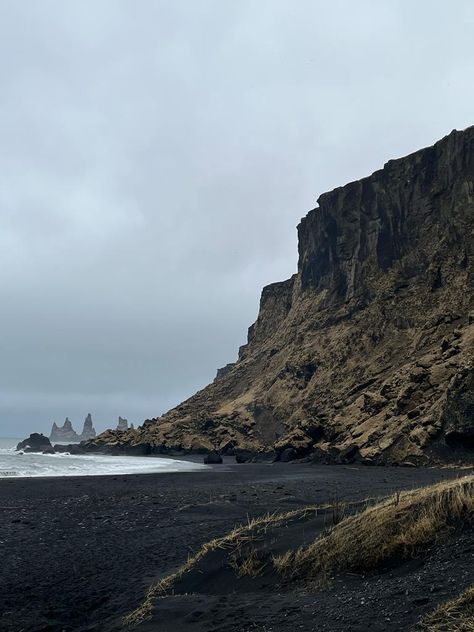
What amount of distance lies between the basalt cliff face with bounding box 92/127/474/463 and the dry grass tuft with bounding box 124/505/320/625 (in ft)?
79.4

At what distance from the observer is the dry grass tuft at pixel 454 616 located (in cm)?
438

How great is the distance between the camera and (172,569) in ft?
31.7

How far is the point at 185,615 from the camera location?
6.71 m

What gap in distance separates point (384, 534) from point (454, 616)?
2550 mm

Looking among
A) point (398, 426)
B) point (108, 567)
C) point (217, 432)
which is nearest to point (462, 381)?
point (398, 426)

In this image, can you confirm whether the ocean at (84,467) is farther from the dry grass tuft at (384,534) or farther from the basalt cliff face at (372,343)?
the dry grass tuft at (384,534)

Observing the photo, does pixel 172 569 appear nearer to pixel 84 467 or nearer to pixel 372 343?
pixel 84 467

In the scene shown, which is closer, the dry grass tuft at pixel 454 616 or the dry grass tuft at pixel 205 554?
the dry grass tuft at pixel 454 616

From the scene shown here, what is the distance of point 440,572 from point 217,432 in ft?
233

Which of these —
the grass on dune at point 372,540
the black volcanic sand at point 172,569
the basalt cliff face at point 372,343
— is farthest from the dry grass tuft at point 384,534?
the basalt cliff face at point 372,343

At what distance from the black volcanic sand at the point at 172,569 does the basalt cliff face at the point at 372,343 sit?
20.0 metres

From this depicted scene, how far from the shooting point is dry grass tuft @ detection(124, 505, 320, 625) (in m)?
7.08

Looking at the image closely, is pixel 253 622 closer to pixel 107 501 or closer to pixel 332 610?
pixel 332 610

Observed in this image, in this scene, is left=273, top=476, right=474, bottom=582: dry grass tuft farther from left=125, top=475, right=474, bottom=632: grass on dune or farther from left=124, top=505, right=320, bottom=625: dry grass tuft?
left=124, top=505, right=320, bottom=625: dry grass tuft
